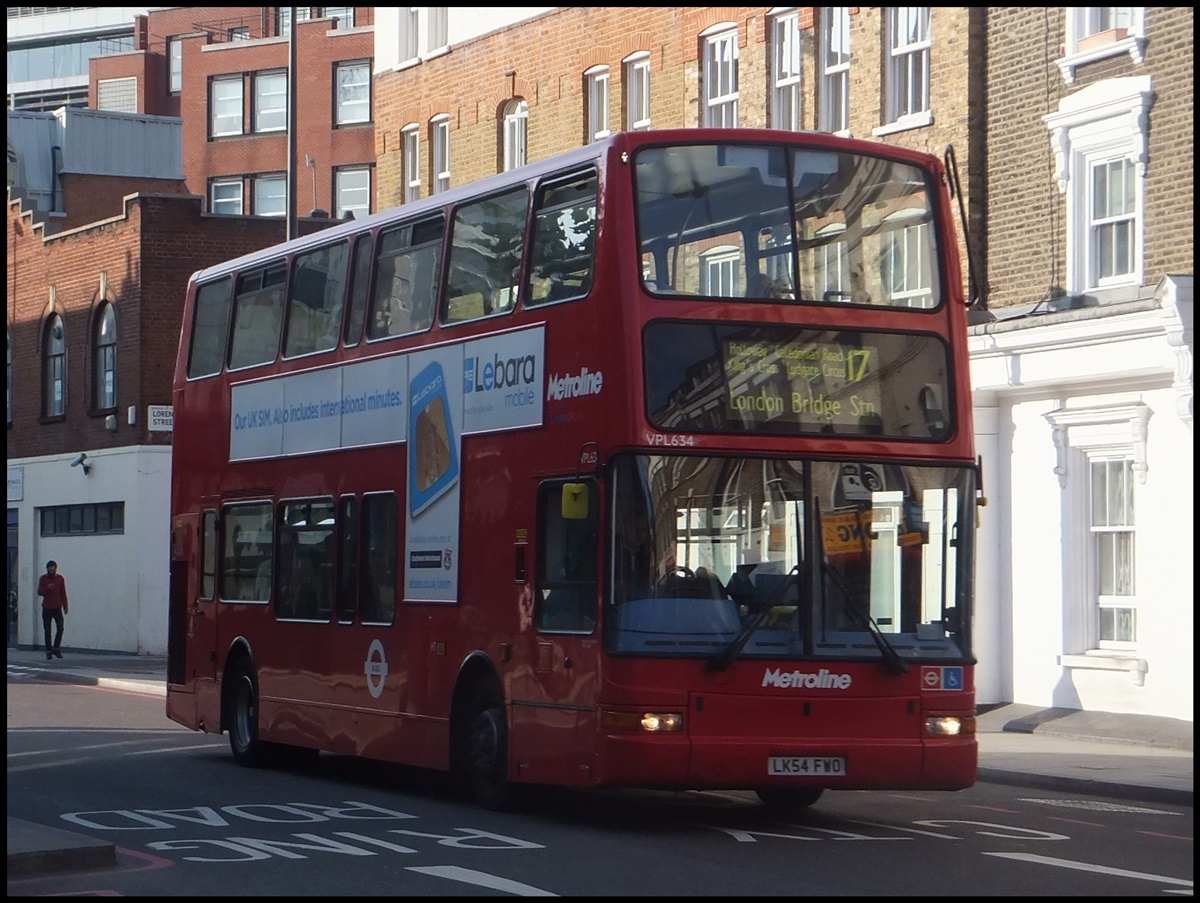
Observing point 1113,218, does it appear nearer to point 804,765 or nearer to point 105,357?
point 804,765

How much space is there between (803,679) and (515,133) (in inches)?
847

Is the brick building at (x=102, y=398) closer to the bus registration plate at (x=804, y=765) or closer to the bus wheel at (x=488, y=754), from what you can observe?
the bus wheel at (x=488, y=754)

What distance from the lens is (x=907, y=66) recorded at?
81.4 feet

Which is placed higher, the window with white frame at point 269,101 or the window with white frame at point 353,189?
the window with white frame at point 269,101

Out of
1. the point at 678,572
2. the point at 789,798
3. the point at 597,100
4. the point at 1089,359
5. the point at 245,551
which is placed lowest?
the point at 789,798

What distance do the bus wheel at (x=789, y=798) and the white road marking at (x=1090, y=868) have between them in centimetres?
278

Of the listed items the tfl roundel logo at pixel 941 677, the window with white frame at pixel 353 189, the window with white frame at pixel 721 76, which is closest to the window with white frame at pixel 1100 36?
the window with white frame at pixel 721 76

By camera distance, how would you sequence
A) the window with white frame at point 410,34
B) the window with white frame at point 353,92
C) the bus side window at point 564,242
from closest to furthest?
the bus side window at point 564,242 < the window with white frame at point 410,34 < the window with white frame at point 353,92

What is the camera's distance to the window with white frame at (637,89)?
29.8 meters

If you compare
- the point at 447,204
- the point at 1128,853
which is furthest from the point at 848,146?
the point at 1128,853

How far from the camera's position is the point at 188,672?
63.2 feet

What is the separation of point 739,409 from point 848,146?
1958 millimetres

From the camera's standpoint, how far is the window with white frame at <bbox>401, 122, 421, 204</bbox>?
35281 mm

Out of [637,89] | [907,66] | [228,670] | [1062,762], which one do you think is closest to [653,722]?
[228,670]
